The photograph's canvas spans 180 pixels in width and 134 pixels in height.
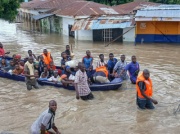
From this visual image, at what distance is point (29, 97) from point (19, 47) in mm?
11523

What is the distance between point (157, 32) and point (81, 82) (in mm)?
14318

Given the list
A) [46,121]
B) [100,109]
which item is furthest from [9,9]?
[46,121]

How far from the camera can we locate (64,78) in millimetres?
10672

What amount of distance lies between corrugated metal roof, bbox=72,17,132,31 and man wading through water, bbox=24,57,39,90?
10.9 metres

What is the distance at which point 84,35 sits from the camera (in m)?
23.5

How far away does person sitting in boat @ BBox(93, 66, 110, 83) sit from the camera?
10508mm

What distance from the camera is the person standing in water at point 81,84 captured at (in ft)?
29.2

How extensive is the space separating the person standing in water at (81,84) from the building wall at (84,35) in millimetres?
13847

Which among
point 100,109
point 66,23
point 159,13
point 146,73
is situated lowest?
point 100,109

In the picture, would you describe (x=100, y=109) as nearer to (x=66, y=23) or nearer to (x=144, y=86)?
(x=144, y=86)

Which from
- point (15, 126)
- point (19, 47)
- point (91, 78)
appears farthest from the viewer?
point (19, 47)

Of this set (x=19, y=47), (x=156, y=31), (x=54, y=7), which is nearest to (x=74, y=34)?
(x=19, y=47)

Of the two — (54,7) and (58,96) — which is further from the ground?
(54,7)

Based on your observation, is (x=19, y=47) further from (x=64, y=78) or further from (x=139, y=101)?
(x=139, y=101)
